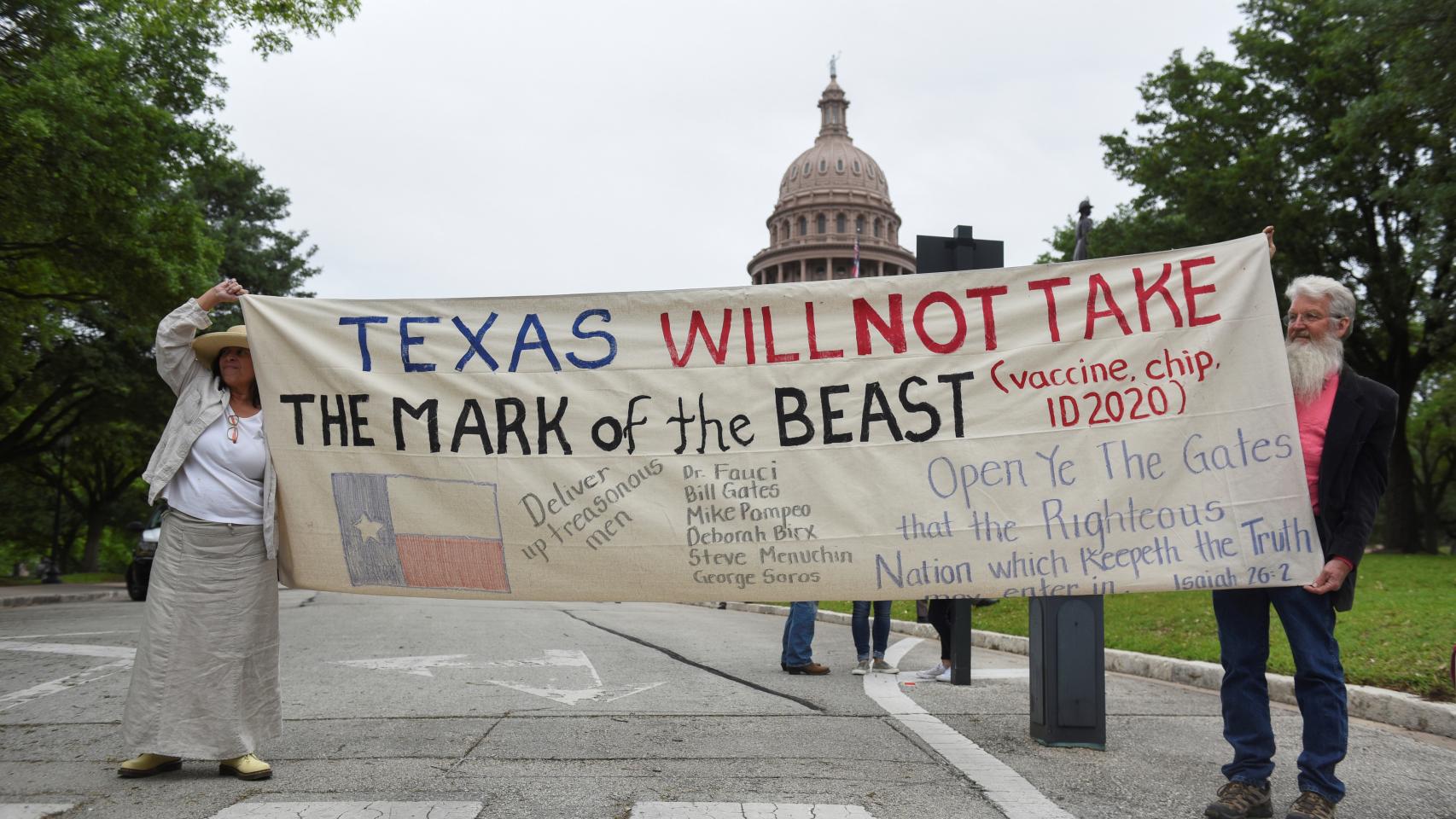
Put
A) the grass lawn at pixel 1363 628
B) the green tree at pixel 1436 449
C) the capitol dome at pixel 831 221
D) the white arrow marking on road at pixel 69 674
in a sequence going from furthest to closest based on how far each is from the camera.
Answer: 1. the capitol dome at pixel 831 221
2. the green tree at pixel 1436 449
3. the grass lawn at pixel 1363 628
4. the white arrow marking on road at pixel 69 674

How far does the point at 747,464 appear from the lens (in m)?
4.89

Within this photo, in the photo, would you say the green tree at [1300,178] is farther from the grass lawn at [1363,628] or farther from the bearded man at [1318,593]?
the bearded man at [1318,593]

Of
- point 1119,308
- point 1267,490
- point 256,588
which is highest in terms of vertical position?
point 1119,308

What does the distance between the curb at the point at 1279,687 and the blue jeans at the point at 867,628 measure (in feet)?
2.81

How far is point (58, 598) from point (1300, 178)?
93.8 feet

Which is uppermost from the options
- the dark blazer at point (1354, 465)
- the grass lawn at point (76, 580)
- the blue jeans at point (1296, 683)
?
the dark blazer at point (1354, 465)

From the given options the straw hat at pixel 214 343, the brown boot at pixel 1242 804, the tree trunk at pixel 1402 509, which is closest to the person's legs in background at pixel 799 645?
the brown boot at pixel 1242 804

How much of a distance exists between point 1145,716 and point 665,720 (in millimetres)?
2891

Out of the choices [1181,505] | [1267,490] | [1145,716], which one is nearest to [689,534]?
[1181,505]

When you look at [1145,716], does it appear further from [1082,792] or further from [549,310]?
[549,310]

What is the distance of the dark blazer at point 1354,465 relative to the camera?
13.6 ft

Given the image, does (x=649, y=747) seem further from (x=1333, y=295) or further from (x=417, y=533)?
(x=1333, y=295)

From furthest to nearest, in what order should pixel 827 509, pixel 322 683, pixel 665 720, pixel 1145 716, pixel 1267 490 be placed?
pixel 322 683 → pixel 1145 716 → pixel 665 720 → pixel 827 509 → pixel 1267 490

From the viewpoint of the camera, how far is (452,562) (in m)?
4.99
